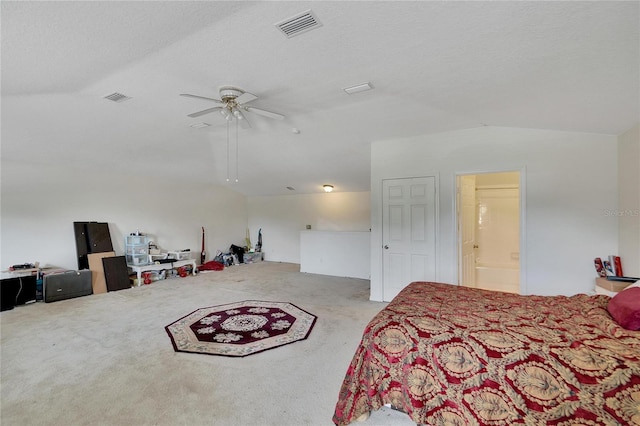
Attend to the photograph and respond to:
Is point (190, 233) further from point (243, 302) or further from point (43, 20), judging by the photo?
point (43, 20)

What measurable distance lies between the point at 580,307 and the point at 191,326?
385 cm

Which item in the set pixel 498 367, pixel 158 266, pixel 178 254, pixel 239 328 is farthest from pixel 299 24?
pixel 178 254

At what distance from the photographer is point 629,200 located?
3.00 metres

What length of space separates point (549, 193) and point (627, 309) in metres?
2.21

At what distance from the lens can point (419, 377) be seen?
1.66m

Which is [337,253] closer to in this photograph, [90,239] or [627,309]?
[90,239]

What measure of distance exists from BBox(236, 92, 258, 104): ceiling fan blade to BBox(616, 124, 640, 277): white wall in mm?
3829

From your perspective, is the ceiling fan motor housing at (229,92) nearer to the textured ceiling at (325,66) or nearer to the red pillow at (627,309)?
the textured ceiling at (325,66)

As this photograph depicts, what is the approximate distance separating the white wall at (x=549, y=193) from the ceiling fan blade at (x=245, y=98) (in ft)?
8.63

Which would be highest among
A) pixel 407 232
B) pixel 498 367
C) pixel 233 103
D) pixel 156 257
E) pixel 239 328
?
pixel 233 103

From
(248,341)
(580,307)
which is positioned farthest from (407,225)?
(248,341)

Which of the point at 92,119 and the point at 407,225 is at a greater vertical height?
the point at 92,119

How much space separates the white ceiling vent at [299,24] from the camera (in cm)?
183

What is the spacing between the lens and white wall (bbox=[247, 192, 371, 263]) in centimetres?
772
